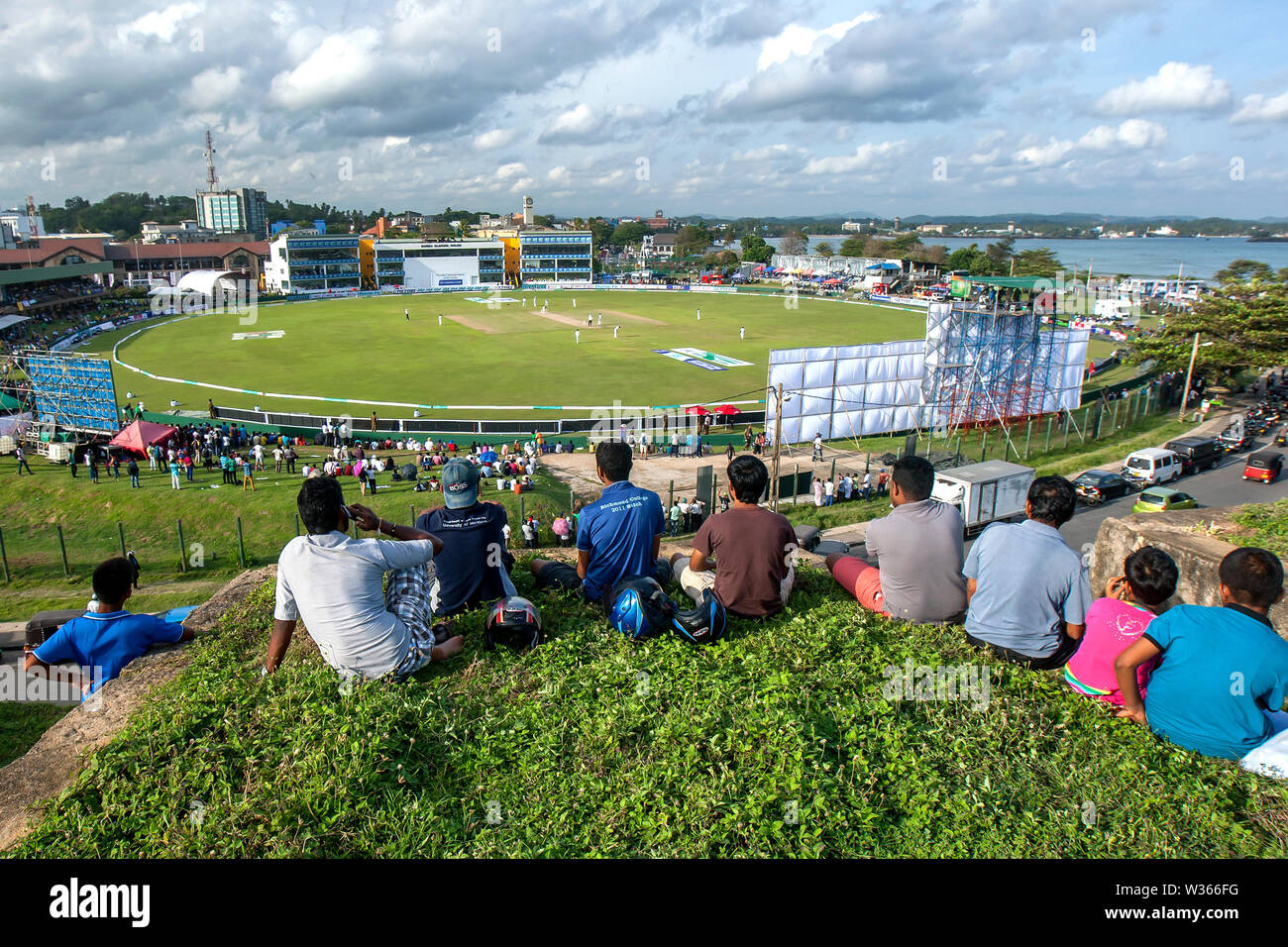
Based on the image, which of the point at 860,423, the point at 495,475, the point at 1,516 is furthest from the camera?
the point at 860,423

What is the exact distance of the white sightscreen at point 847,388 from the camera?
28.3 metres

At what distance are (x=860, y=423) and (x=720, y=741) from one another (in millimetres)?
27844

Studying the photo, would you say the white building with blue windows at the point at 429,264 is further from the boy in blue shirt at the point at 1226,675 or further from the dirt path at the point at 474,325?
the boy in blue shirt at the point at 1226,675

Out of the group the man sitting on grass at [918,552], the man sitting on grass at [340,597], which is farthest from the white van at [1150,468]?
the man sitting on grass at [340,597]

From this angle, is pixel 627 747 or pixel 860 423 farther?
pixel 860 423

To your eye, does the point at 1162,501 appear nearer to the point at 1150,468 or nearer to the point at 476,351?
the point at 1150,468

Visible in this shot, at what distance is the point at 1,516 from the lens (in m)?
21.0

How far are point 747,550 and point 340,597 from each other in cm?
270

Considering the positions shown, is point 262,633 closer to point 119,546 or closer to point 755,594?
point 755,594

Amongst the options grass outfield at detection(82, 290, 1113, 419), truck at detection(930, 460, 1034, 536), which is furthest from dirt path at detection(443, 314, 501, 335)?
truck at detection(930, 460, 1034, 536)

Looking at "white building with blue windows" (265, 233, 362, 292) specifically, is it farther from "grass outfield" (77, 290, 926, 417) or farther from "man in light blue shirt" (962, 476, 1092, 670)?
"man in light blue shirt" (962, 476, 1092, 670)
